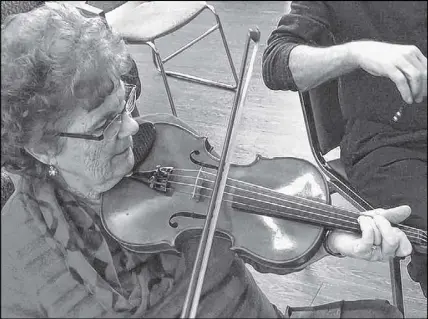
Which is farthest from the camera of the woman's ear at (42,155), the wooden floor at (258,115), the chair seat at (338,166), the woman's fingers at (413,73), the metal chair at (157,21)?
the metal chair at (157,21)

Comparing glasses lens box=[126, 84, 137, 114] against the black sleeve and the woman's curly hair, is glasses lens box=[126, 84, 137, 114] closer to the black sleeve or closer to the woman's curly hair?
the woman's curly hair

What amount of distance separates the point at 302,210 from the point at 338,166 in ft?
0.63

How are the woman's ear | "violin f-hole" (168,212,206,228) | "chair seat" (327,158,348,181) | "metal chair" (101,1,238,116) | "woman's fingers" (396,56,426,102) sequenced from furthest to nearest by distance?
"metal chair" (101,1,238,116) < "chair seat" (327,158,348,181) < "violin f-hole" (168,212,206,228) < the woman's ear < "woman's fingers" (396,56,426,102)

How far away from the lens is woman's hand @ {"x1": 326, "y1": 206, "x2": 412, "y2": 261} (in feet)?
2.19

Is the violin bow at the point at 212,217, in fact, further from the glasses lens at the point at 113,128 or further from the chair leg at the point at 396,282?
the chair leg at the point at 396,282

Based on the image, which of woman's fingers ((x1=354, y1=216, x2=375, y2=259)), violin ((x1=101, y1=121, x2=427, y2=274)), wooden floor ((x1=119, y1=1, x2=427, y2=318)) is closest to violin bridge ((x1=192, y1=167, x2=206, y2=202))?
violin ((x1=101, y1=121, x2=427, y2=274))

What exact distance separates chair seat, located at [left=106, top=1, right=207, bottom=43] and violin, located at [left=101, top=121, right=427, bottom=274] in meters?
0.63

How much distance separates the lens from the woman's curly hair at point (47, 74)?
0.60 meters

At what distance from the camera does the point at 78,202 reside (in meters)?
0.74

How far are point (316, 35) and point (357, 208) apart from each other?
29 centimetres

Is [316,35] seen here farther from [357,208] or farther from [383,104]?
[357,208]

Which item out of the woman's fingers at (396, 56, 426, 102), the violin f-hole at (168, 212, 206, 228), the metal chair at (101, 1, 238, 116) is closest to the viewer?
the woman's fingers at (396, 56, 426, 102)

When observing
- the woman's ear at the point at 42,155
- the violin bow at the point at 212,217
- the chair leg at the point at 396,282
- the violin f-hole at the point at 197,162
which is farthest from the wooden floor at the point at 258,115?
the woman's ear at the point at 42,155

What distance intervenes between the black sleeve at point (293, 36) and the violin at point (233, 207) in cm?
14
